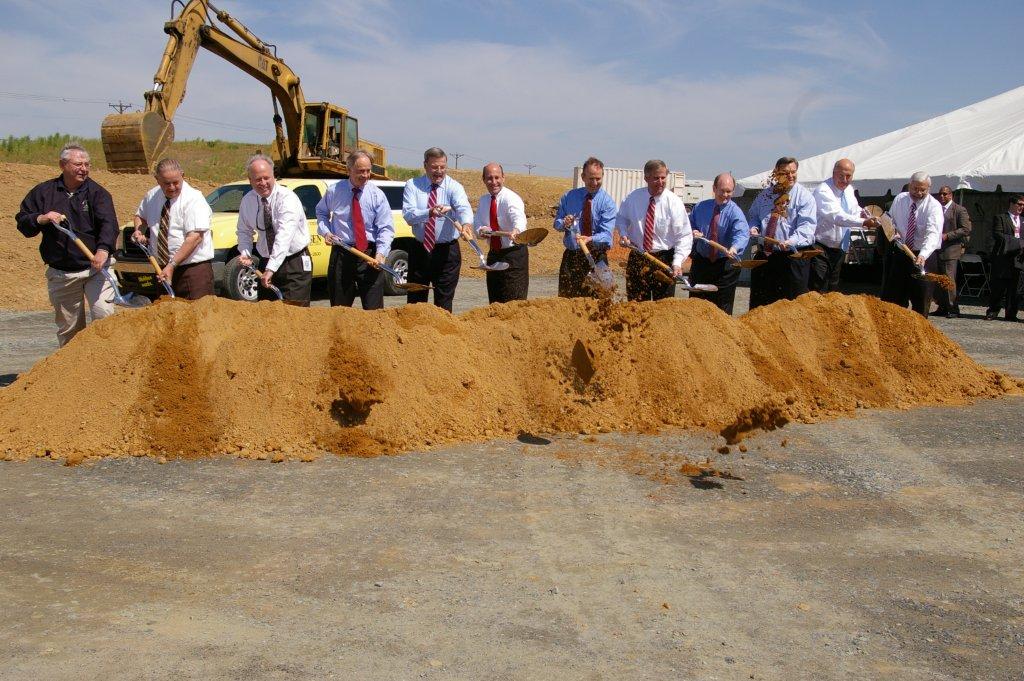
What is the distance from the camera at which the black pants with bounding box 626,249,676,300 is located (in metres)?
8.39

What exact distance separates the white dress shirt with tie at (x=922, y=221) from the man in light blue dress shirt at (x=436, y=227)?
492cm

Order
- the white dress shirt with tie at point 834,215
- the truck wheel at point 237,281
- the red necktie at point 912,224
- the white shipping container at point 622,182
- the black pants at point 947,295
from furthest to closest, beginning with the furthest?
the white shipping container at point 622,182
the black pants at point 947,295
the truck wheel at point 237,281
the red necktie at point 912,224
the white dress shirt with tie at point 834,215

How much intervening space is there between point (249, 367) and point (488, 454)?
1.93 m

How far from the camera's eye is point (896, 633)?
11.4ft

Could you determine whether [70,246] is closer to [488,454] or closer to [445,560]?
[488,454]

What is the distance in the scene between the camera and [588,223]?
8.35 meters

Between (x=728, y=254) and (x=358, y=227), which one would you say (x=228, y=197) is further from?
(x=728, y=254)

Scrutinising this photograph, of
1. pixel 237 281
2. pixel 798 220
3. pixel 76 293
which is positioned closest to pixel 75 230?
pixel 76 293

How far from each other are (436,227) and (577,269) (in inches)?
57.9

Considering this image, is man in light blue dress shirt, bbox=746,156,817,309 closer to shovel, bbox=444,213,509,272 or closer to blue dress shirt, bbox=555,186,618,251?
blue dress shirt, bbox=555,186,618,251

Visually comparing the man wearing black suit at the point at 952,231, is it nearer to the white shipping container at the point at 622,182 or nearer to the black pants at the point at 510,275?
the black pants at the point at 510,275

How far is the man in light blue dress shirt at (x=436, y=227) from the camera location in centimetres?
819

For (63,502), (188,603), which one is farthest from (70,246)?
(188,603)

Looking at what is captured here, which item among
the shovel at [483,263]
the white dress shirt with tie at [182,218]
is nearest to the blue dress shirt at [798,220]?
the shovel at [483,263]
